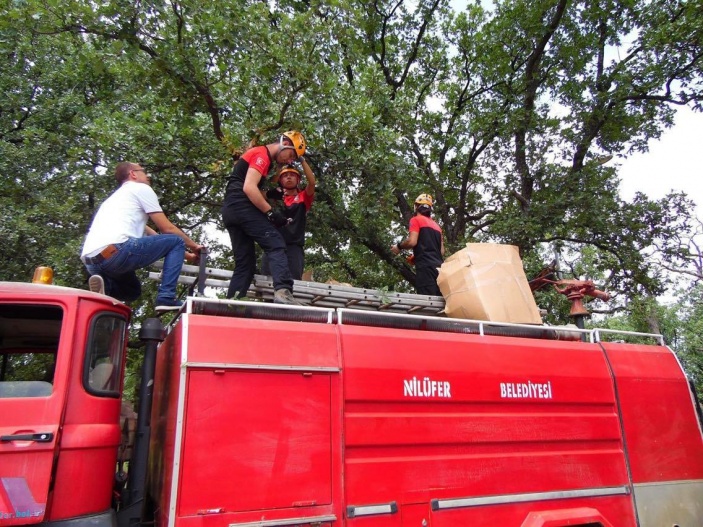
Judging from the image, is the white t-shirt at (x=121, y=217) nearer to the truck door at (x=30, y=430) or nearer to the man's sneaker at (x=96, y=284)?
the man's sneaker at (x=96, y=284)

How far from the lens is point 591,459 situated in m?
4.07

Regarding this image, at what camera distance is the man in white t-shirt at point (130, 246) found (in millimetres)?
Answer: 3885

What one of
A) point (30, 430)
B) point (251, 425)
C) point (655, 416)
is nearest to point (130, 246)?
point (30, 430)

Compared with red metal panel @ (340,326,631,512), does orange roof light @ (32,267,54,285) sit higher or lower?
higher

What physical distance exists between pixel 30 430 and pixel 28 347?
128cm

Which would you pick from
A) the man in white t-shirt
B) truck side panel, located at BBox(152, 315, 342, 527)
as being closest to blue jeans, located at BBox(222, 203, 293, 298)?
the man in white t-shirt

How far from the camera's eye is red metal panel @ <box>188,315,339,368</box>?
121 inches

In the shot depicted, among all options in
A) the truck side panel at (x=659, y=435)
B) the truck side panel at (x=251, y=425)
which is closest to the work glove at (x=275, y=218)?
the truck side panel at (x=251, y=425)

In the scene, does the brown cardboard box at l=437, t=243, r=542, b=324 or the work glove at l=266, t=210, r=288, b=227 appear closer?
the brown cardboard box at l=437, t=243, r=542, b=324

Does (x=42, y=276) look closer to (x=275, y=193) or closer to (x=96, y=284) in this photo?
(x=96, y=284)

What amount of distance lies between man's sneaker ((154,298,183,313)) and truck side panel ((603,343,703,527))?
3.91m

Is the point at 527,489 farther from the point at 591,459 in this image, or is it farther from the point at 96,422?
the point at 96,422

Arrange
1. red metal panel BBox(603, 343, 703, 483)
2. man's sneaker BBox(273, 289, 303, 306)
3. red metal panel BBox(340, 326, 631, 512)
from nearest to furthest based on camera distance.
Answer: red metal panel BBox(340, 326, 631, 512)
man's sneaker BBox(273, 289, 303, 306)
red metal panel BBox(603, 343, 703, 483)

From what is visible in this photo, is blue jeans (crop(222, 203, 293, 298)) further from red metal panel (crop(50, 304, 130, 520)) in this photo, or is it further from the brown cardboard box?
the brown cardboard box
